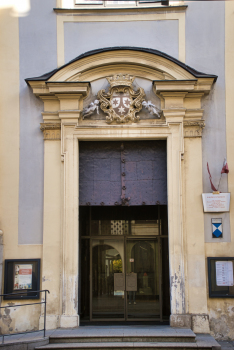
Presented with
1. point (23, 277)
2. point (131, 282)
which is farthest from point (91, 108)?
point (131, 282)

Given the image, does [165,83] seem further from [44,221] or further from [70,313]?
[70,313]

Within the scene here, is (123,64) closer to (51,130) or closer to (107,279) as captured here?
(51,130)

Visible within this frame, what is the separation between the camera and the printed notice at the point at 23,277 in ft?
27.2

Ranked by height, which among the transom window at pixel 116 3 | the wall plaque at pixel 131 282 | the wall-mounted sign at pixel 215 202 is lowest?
the wall plaque at pixel 131 282

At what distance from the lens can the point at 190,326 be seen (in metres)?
7.92

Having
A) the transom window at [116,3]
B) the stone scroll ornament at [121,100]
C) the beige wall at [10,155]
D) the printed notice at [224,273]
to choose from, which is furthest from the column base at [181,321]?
the transom window at [116,3]

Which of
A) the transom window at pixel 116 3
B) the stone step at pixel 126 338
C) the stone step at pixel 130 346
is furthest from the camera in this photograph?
the transom window at pixel 116 3

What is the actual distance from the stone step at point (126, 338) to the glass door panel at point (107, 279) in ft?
6.96

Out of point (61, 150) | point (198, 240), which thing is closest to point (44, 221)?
point (61, 150)

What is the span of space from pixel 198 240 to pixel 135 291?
2439 mm

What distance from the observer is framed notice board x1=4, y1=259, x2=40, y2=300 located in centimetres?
825

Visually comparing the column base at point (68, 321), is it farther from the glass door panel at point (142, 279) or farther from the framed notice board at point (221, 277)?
the framed notice board at point (221, 277)

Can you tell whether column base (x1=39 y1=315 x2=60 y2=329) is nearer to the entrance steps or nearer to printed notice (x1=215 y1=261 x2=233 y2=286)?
the entrance steps

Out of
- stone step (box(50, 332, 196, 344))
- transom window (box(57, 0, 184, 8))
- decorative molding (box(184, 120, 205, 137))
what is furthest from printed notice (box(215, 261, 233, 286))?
transom window (box(57, 0, 184, 8))
